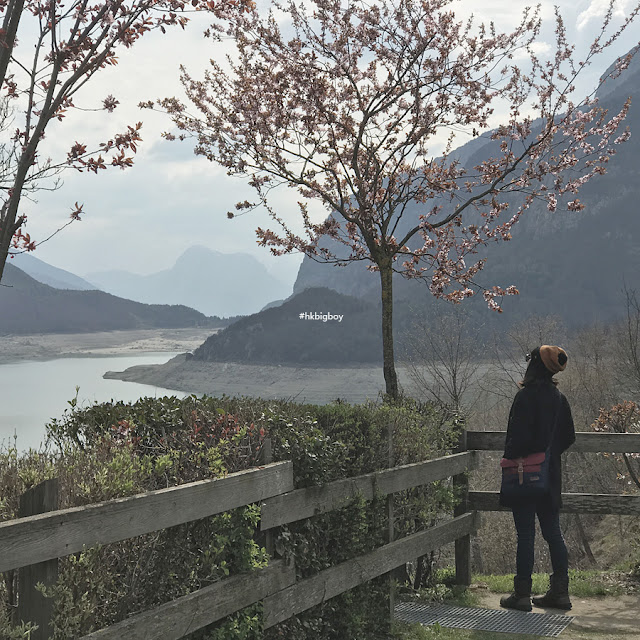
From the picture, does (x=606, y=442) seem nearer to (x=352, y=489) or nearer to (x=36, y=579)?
(x=352, y=489)

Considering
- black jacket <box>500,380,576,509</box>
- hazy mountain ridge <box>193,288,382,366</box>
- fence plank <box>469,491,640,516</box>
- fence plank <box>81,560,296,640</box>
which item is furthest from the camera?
hazy mountain ridge <box>193,288,382,366</box>

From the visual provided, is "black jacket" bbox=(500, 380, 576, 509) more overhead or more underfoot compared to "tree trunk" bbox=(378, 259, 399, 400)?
more underfoot

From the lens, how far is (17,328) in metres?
164

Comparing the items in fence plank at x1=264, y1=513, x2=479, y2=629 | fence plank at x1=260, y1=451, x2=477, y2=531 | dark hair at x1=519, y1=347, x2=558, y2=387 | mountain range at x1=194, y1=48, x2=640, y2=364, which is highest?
mountain range at x1=194, y1=48, x2=640, y2=364

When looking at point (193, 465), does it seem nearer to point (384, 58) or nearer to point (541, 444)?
point (541, 444)

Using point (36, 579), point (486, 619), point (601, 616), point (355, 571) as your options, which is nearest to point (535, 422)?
point (486, 619)

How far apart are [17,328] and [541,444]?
170695 mm

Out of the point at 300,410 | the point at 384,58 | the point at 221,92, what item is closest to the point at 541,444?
the point at 300,410

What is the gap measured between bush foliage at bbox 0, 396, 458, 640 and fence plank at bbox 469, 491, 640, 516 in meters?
0.69

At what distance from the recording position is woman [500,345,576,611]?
20.6 feet

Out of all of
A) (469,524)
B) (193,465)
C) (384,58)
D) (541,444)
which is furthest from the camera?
(384,58)

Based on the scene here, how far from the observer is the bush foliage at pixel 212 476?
3506 millimetres

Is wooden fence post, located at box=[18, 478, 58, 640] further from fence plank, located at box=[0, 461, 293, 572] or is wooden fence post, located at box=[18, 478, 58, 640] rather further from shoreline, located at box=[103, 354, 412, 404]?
shoreline, located at box=[103, 354, 412, 404]

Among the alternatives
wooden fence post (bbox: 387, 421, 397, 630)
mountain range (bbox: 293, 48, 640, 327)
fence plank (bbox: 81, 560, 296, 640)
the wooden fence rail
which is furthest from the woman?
mountain range (bbox: 293, 48, 640, 327)
